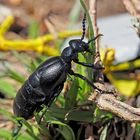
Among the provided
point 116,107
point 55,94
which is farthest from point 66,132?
point 116,107

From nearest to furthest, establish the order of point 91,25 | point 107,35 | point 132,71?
point 91,25, point 132,71, point 107,35

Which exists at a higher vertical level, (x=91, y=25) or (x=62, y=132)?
(x=91, y=25)

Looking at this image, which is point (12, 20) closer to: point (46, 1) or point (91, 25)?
point (46, 1)

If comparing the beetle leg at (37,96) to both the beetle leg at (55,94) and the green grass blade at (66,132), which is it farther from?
the green grass blade at (66,132)

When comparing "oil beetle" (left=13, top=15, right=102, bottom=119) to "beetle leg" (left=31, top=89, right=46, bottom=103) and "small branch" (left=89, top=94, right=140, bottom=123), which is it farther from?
"small branch" (left=89, top=94, right=140, bottom=123)

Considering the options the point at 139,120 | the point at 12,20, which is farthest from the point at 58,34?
the point at 139,120

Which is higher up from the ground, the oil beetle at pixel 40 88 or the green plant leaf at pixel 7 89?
the oil beetle at pixel 40 88

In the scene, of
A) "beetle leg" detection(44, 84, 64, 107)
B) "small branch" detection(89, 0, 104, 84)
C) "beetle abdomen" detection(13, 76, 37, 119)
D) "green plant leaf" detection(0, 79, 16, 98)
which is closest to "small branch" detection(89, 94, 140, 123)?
"small branch" detection(89, 0, 104, 84)

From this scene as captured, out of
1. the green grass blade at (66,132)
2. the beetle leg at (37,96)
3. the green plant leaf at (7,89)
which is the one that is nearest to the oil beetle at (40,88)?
the beetle leg at (37,96)

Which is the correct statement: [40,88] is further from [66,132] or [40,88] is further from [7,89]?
[7,89]
